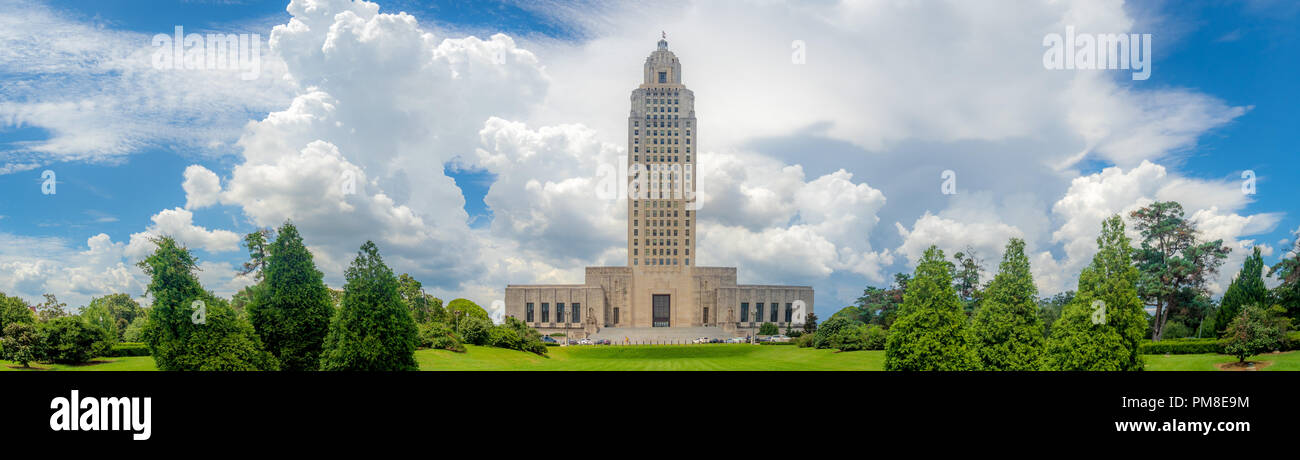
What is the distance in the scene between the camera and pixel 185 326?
26.4m

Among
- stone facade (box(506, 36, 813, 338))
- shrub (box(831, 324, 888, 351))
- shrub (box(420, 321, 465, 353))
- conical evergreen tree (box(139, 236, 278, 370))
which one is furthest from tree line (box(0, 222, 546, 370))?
stone facade (box(506, 36, 813, 338))

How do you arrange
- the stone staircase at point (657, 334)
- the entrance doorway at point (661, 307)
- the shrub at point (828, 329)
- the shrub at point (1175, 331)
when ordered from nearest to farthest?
the shrub at point (1175, 331), the shrub at point (828, 329), the stone staircase at point (657, 334), the entrance doorway at point (661, 307)

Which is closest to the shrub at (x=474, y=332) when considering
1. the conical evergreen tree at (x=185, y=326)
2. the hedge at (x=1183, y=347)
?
the conical evergreen tree at (x=185, y=326)

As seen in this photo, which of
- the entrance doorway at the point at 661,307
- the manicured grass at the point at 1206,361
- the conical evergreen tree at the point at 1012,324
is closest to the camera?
the conical evergreen tree at the point at 1012,324

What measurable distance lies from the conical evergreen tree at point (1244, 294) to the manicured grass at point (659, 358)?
64.3ft

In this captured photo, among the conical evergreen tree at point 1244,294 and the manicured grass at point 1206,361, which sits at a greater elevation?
the conical evergreen tree at point 1244,294

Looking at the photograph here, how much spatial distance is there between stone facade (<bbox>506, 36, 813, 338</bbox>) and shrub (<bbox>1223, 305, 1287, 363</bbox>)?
61.6 m

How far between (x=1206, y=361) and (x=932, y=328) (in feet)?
64.1

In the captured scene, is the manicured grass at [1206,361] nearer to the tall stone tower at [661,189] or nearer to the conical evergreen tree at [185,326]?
the conical evergreen tree at [185,326]

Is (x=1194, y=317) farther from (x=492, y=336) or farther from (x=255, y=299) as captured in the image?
(x=255, y=299)

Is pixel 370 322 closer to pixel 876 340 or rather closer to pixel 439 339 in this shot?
pixel 439 339

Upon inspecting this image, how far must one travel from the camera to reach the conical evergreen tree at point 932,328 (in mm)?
25656
